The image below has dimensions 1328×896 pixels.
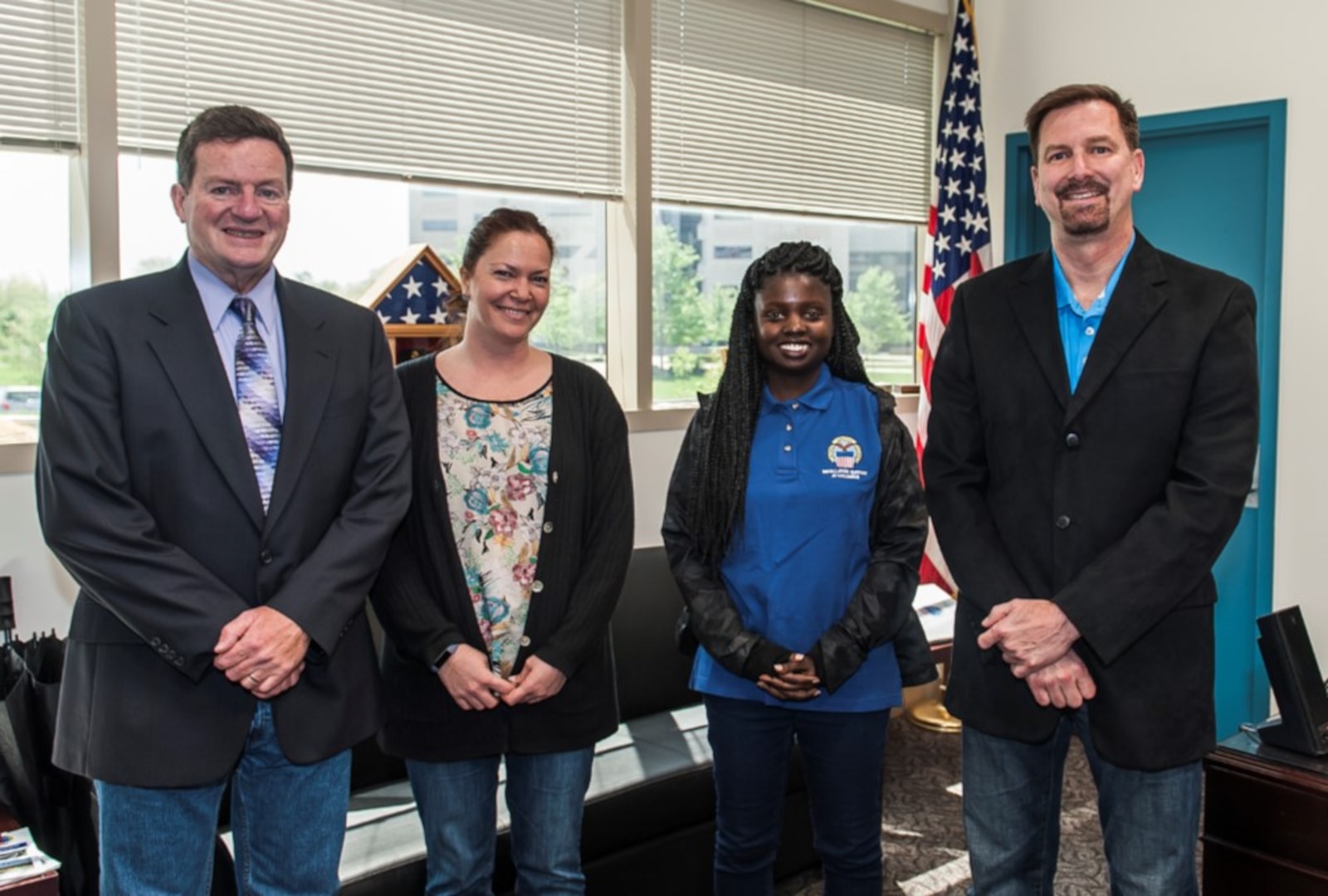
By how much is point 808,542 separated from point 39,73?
2240 millimetres

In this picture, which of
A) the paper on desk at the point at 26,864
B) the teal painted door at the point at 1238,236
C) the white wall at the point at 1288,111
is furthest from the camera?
the teal painted door at the point at 1238,236

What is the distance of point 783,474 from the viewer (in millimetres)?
2131

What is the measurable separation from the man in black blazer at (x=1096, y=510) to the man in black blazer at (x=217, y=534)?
3.12 ft

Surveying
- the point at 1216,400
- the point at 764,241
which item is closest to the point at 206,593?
the point at 1216,400

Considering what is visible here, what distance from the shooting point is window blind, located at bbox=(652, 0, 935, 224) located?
4.23 metres

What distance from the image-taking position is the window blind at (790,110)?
423 cm

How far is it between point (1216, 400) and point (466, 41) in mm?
2703

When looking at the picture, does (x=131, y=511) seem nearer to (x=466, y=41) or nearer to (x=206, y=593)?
(x=206, y=593)

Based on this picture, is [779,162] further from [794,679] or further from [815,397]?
[794,679]

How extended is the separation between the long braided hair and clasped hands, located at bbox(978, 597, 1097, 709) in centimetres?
54

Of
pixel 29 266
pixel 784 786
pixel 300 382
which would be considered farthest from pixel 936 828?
pixel 29 266

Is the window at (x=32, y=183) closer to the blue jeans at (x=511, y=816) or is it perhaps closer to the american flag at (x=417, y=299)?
the american flag at (x=417, y=299)

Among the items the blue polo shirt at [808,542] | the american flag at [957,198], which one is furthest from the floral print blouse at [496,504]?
the american flag at [957,198]

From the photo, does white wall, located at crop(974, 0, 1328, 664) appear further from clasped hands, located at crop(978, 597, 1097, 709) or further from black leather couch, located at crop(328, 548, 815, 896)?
clasped hands, located at crop(978, 597, 1097, 709)
